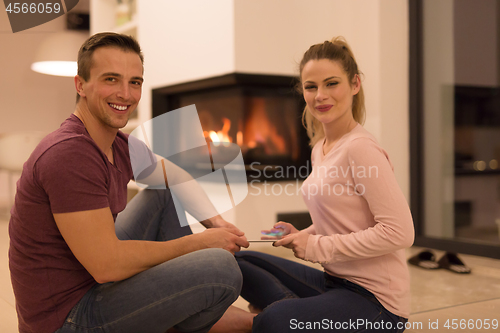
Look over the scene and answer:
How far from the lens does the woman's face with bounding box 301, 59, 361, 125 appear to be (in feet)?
3.92

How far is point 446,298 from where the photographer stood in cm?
172

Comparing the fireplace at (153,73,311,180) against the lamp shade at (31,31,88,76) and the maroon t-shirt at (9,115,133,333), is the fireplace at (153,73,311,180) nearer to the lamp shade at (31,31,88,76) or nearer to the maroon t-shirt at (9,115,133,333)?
the lamp shade at (31,31,88,76)

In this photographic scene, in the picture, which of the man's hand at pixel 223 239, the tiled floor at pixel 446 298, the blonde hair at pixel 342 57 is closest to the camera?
the man's hand at pixel 223 239

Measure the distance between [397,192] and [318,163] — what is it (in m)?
0.28

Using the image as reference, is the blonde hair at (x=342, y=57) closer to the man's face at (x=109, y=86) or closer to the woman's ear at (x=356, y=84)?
the woman's ear at (x=356, y=84)

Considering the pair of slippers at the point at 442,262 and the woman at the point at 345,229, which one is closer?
the woman at the point at 345,229

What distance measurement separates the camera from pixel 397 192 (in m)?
1.04

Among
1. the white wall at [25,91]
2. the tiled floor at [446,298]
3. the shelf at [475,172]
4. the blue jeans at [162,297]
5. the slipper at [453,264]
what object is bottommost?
the tiled floor at [446,298]

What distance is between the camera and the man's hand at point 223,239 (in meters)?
1.10

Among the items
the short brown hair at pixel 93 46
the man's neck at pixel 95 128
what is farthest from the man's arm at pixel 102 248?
the short brown hair at pixel 93 46

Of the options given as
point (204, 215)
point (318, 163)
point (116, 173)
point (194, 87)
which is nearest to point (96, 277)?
point (116, 173)

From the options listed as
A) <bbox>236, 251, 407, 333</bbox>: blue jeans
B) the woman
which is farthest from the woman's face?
<bbox>236, 251, 407, 333</bbox>: blue jeans

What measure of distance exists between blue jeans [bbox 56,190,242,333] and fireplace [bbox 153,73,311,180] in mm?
1648

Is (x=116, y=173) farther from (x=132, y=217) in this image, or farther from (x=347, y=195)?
(x=347, y=195)
